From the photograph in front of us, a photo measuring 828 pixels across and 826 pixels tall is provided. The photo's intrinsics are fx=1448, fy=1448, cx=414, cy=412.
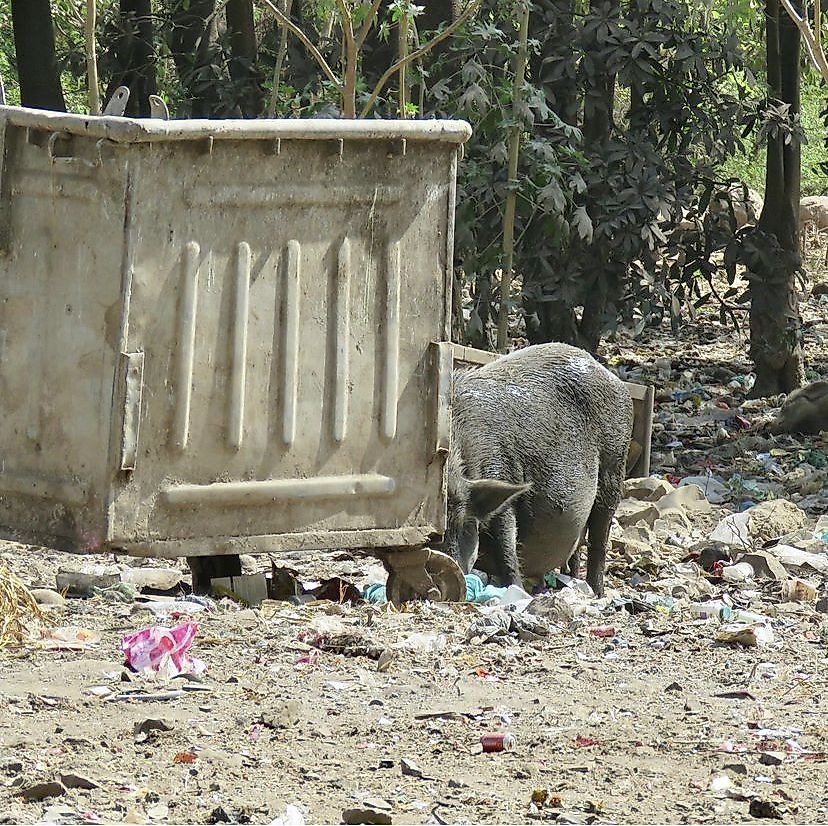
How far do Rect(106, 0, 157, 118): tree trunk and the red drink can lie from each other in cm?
921

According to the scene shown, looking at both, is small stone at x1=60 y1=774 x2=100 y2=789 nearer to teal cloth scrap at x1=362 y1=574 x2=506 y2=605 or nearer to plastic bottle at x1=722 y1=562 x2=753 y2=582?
teal cloth scrap at x1=362 y1=574 x2=506 y2=605

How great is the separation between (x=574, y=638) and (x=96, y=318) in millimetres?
2074

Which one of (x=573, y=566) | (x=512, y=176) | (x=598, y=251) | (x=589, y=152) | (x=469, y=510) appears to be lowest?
(x=573, y=566)

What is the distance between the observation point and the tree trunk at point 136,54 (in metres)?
12.3

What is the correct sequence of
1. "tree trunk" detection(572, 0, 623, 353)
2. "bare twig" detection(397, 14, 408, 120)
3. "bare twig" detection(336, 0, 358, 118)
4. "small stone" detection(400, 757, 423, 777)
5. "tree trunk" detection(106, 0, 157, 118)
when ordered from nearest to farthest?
1. "small stone" detection(400, 757, 423, 777)
2. "bare twig" detection(336, 0, 358, 118)
3. "bare twig" detection(397, 14, 408, 120)
4. "tree trunk" detection(572, 0, 623, 353)
5. "tree trunk" detection(106, 0, 157, 118)

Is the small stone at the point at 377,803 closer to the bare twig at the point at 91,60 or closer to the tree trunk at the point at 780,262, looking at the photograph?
the bare twig at the point at 91,60

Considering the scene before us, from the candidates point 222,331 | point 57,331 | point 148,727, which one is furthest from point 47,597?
point 148,727

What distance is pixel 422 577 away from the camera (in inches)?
227

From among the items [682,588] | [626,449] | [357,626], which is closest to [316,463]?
[357,626]

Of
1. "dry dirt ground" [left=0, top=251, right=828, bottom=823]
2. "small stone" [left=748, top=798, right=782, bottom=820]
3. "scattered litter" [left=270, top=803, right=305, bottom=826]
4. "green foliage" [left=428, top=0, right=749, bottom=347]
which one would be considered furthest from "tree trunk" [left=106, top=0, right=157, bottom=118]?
"small stone" [left=748, top=798, right=782, bottom=820]

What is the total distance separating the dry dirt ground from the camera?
3592mm

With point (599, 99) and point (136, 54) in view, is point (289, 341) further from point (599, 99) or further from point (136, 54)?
point (136, 54)

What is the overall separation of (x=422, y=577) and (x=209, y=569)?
0.87 metres

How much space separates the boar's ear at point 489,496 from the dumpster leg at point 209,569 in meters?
1.13
